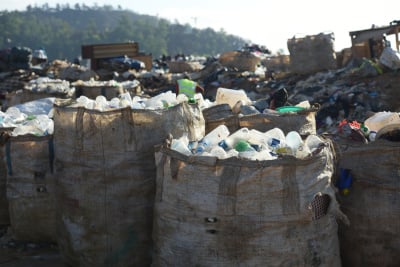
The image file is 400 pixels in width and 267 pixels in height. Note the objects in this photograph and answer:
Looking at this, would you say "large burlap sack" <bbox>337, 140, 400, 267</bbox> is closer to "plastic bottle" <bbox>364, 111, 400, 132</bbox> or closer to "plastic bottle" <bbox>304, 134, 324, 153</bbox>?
"plastic bottle" <bbox>304, 134, 324, 153</bbox>

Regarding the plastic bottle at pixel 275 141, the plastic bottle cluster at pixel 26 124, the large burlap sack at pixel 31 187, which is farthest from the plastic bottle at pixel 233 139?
the plastic bottle cluster at pixel 26 124

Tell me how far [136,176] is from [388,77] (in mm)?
8609

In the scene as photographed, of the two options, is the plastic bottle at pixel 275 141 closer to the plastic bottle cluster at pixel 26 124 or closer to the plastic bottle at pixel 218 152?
the plastic bottle at pixel 218 152

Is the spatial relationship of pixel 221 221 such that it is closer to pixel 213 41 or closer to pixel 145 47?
pixel 145 47

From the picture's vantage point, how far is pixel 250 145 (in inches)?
120

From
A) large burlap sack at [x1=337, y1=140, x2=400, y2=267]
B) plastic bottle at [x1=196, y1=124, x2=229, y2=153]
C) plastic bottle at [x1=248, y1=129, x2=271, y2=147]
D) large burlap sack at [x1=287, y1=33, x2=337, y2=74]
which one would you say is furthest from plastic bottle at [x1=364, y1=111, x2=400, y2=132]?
large burlap sack at [x1=287, y1=33, x2=337, y2=74]

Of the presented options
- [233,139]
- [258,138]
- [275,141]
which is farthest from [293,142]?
[233,139]

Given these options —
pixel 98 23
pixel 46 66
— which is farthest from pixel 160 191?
pixel 98 23

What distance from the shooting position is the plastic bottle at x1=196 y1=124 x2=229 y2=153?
9.89ft

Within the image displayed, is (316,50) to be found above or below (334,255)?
above

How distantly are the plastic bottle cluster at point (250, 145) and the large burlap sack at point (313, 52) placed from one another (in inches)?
386

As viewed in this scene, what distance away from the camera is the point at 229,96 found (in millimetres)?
4523

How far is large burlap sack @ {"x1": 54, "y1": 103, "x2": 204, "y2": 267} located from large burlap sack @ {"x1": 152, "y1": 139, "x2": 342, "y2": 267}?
42cm

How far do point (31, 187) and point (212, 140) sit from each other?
4.67 feet
